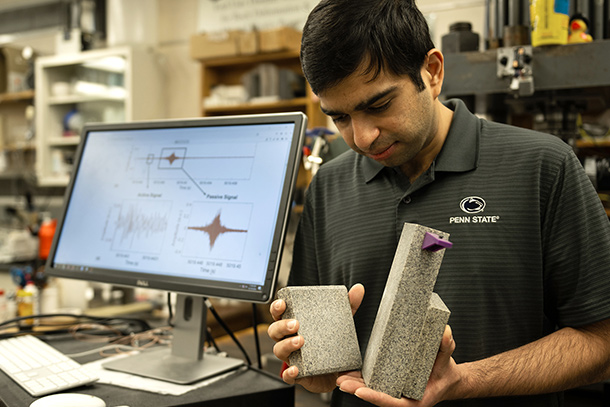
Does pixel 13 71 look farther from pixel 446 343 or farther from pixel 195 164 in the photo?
pixel 446 343

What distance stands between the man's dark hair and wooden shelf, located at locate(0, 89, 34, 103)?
4.06m

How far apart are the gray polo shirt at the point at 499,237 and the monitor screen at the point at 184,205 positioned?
0.20 meters

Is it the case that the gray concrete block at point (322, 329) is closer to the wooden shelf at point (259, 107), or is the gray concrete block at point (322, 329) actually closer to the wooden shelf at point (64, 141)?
the wooden shelf at point (259, 107)

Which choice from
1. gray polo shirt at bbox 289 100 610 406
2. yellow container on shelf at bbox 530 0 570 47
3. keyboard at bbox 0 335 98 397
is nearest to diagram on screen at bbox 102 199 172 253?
keyboard at bbox 0 335 98 397

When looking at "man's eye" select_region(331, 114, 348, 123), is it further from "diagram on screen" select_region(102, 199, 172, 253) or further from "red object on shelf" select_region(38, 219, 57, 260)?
"red object on shelf" select_region(38, 219, 57, 260)

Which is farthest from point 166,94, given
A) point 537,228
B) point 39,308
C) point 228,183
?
point 537,228

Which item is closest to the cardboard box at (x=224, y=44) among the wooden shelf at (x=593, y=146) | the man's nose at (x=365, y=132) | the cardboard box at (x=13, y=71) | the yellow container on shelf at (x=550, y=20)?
the cardboard box at (x=13, y=71)

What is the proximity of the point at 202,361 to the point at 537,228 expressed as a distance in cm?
66

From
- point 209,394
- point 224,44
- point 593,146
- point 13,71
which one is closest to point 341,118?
point 209,394

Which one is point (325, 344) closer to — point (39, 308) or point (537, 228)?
point (537, 228)

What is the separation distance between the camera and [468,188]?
96 cm

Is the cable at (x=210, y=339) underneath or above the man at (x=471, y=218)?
underneath

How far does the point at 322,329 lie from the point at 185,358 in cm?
41

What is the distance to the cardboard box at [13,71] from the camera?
446 cm
